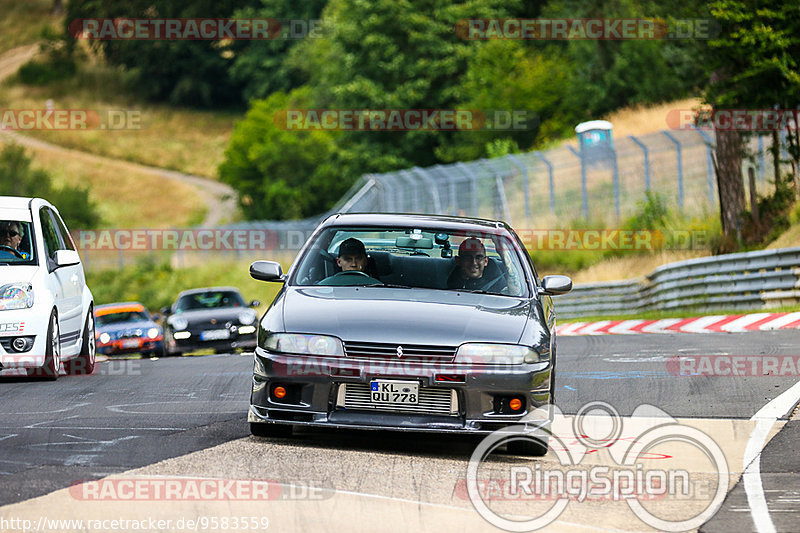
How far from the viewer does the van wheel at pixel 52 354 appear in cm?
1237

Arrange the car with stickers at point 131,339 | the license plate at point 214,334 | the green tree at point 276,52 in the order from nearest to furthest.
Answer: the license plate at point 214,334
the car with stickers at point 131,339
the green tree at point 276,52

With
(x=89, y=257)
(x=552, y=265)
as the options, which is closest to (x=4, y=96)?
(x=89, y=257)

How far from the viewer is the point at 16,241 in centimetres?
1284

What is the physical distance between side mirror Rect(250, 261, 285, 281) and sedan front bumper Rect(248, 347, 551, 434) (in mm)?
1345

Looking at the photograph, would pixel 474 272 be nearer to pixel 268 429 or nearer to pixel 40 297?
pixel 268 429

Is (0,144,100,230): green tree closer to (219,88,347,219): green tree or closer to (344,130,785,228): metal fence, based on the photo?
(219,88,347,219): green tree

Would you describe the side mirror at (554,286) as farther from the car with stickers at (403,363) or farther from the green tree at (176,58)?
the green tree at (176,58)

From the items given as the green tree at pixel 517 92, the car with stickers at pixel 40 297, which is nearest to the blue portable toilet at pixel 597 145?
the green tree at pixel 517 92

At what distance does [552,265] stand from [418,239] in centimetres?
2344

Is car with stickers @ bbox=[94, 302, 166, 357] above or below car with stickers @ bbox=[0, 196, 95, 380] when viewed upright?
below

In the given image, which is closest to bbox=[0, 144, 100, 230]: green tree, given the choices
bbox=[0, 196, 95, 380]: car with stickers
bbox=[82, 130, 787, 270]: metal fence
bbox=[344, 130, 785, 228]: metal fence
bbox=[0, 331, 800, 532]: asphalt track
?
bbox=[82, 130, 787, 270]: metal fence

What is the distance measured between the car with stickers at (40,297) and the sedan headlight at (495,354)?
569cm

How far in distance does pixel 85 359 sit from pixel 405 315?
→ 6717mm

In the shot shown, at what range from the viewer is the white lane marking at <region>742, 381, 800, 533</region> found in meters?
6.25
